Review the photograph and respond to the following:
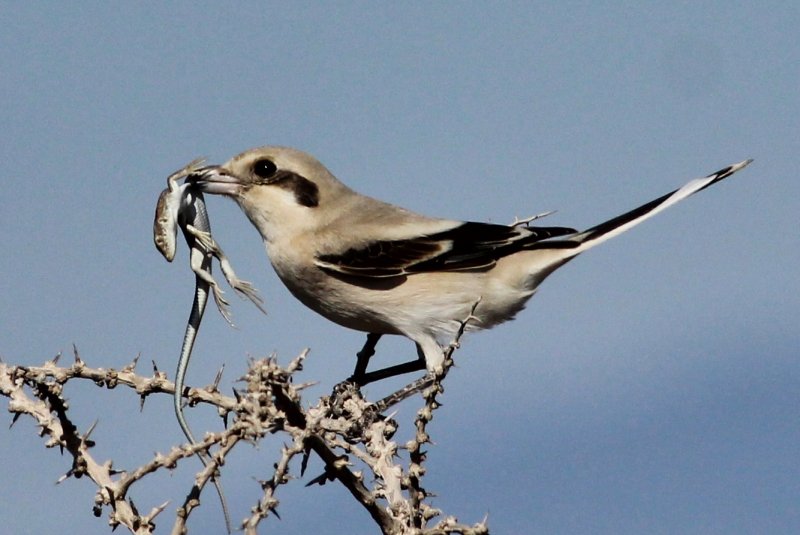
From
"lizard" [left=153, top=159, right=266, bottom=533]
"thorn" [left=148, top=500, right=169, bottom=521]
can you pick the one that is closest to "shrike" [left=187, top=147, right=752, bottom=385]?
"lizard" [left=153, top=159, right=266, bottom=533]

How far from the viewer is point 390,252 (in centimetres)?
599

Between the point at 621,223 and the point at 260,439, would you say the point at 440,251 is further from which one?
the point at 260,439

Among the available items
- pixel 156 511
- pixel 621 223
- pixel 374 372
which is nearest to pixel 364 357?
pixel 374 372

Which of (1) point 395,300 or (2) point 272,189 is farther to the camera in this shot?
(2) point 272,189

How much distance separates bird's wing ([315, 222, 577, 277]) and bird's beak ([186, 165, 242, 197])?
2.27 feet

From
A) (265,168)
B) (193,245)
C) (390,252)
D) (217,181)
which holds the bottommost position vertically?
(193,245)

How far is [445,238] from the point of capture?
6082 mm

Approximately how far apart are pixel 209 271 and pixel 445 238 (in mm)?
1817

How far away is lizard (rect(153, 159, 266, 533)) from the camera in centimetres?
442

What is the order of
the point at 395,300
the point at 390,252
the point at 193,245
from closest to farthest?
the point at 193,245 < the point at 395,300 < the point at 390,252

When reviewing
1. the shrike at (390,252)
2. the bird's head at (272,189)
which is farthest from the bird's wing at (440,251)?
the bird's head at (272,189)

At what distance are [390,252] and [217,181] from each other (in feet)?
3.51

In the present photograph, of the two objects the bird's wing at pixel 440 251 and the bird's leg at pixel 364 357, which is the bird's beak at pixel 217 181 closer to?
the bird's wing at pixel 440 251

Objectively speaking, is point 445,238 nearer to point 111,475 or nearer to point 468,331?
point 468,331
